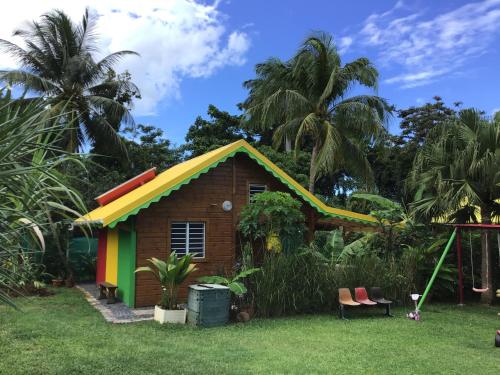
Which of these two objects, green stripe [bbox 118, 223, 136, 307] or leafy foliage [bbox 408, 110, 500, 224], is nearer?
green stripe [bbox 118, 223, 136, 307]

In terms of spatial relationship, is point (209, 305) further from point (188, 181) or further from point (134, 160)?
point (134, 160)

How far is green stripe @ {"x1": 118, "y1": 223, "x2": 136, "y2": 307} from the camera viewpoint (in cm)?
1216

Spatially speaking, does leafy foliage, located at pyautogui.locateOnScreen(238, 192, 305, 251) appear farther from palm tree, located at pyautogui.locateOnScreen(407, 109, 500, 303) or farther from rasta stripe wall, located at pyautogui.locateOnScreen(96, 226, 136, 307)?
palm tree, located at pyautogui.locateOnScreen(407, 109, 500, 303)

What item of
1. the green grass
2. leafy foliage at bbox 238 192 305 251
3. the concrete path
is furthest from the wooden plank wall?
the green grass

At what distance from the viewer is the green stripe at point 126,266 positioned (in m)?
12.2

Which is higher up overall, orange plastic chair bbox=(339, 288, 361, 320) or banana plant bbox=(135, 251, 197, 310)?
banana plant bbox=(135, 251, 197, 310)

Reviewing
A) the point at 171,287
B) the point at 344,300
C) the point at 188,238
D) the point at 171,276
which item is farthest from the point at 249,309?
the point at 188,238

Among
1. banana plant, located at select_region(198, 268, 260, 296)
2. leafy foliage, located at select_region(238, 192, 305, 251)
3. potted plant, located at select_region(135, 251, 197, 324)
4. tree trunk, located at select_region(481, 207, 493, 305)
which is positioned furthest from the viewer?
tree trunk, located at select_region(481, 207, 493, 305)

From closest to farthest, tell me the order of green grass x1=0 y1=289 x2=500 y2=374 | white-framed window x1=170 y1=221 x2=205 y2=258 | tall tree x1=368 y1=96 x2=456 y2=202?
green grass x1=0 y1=289 x2=500 y2=374, white-framed window x1=170 y1=221 x2=205 y2=258, tall tree x1=368 y1=96 x2=456 y2=202

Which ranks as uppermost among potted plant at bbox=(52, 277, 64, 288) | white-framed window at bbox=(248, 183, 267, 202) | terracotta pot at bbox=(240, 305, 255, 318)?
white-framed window at bbox=(248, 183, 267, 202)

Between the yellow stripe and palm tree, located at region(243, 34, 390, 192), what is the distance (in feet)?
31.4

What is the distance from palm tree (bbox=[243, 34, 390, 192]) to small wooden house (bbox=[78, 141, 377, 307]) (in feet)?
21.8

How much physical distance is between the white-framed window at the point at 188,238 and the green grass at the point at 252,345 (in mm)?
3003

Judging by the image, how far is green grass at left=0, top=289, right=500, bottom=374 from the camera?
270 inches
